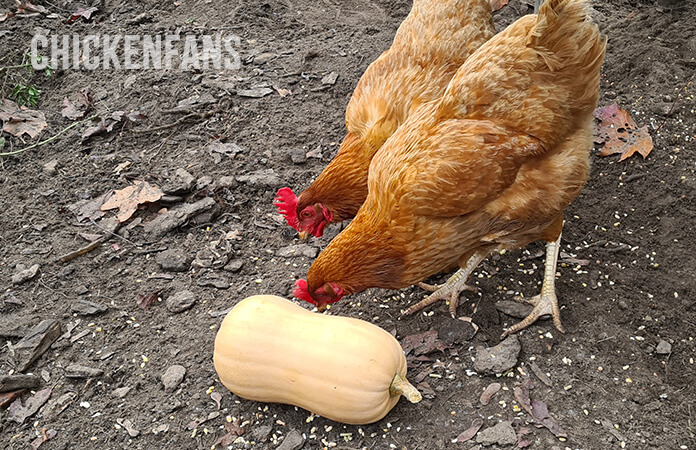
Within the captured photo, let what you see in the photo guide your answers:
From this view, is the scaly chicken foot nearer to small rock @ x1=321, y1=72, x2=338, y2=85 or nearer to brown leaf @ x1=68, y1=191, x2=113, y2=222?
small rock @ x1=321, y1=72, x2=338, y2=85

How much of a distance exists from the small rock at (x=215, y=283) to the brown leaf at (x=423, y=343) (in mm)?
1076

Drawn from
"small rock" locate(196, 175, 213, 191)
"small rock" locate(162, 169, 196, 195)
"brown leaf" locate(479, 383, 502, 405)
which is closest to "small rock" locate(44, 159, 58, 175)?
"small rock" locate(162, 169, 196, 195)

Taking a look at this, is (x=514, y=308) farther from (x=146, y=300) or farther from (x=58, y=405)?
(x=58, y=405)

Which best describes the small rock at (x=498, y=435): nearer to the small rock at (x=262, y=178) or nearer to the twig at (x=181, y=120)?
the small rock at (x=262, y=178)

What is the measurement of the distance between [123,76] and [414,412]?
406 centimetres

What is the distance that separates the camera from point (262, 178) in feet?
12.7

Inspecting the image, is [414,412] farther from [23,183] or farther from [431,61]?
[23,183]

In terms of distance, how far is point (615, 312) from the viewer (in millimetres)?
2805

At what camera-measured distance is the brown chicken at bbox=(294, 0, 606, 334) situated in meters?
2.52

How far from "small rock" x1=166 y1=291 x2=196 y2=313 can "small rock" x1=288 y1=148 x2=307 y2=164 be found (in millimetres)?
1304

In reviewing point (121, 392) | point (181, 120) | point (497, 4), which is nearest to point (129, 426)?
point (121, 392)

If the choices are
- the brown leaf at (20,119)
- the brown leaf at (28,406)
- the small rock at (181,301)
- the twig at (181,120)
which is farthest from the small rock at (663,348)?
the brown leaf at (20,119)

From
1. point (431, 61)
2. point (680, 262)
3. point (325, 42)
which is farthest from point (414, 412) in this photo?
point (325, 42)

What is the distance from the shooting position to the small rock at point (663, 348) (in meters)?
2.58
